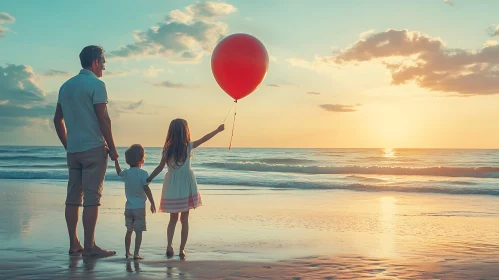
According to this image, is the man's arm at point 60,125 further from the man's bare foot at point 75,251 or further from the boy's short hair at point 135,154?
the man's bare foot at point 75,251

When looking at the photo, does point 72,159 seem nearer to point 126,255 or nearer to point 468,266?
point 126,255

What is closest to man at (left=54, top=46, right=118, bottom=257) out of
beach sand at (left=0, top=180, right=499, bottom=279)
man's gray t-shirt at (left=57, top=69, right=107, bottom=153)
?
man's gray t-shirt at (left=57, top=69, right=107, bottom=153)

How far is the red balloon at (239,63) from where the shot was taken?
7.55 m

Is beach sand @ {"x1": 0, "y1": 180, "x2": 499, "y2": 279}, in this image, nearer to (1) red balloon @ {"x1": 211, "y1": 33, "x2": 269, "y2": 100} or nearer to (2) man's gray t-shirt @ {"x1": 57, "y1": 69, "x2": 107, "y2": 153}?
(2) man's gray t-shirt @ {"x1": 57, "y1": 69, "x2": 107, "y2": 153}

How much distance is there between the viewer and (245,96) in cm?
809

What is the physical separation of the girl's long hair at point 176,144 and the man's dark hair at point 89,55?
43.9 inches

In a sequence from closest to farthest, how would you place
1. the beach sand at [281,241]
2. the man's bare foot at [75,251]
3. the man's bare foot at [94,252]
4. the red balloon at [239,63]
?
the beach sand at [281,241] → the man's bare foot at [94,252] → the man's bare foot at [75,251] → the red balloon at [239,63]

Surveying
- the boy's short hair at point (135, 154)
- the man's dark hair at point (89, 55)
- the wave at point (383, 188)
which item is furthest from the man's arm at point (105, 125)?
the wave at point (383, 188)

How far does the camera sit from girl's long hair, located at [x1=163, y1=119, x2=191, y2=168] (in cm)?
585

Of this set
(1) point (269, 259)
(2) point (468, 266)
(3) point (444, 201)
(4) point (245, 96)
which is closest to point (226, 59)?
(4) point (245, 96)

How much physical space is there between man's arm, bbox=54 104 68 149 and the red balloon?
8.93 feet

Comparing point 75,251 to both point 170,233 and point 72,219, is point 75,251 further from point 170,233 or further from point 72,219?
point 170,233

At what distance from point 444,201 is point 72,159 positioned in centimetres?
996

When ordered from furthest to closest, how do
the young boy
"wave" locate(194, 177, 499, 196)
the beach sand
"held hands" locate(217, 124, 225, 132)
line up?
"wave" locate(194, 177, 499, 196) < "held hands" locate(217, 124, 225, 132) < the young boy < the beach sand
